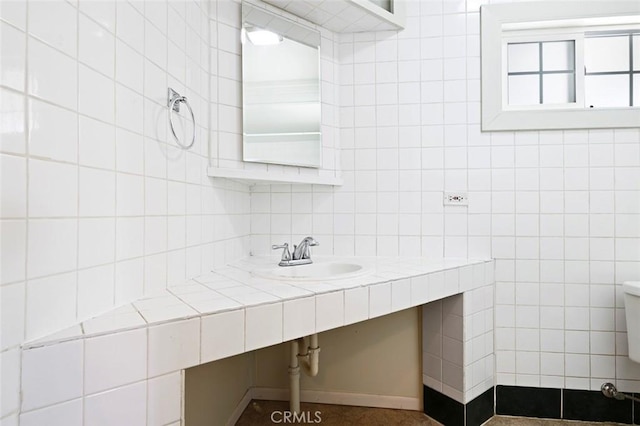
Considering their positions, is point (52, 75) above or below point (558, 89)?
below

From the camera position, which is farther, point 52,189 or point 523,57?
point 523,57

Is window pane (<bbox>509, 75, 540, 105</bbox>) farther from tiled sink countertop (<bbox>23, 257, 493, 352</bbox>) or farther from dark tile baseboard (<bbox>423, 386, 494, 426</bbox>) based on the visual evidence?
dark tile baseboard (<bbox>423, 386, 494, 426</bbox>)

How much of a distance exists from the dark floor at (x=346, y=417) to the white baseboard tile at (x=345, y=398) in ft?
0.08

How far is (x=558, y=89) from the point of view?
2059 mm

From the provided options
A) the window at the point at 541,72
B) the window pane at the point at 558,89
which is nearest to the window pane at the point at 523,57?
the window at the point at 541,72

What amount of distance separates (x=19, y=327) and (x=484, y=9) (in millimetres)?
2487

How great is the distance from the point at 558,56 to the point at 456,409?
2153 mm

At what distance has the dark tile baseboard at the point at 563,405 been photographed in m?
1.88

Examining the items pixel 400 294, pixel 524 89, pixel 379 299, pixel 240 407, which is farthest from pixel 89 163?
pixel 524 89

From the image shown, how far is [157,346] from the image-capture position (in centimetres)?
86

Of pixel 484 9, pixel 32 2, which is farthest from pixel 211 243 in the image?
pixel 484 9

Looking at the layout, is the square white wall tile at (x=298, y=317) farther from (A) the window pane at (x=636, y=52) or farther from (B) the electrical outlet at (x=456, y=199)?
(A) the window pane at (x=636, y=52)

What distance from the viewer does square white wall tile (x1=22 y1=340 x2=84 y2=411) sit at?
0.73 m

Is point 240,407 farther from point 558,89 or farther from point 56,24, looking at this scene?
point 558,89
